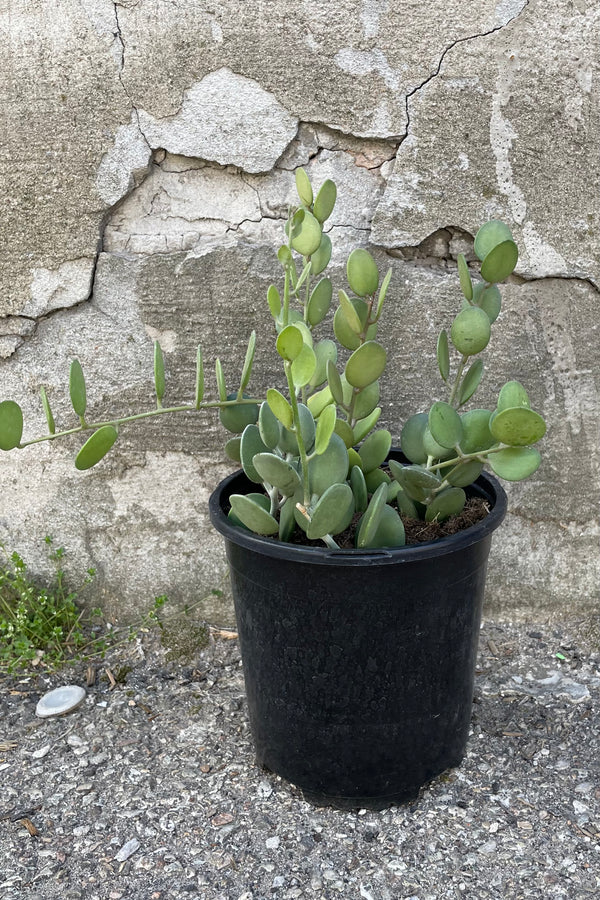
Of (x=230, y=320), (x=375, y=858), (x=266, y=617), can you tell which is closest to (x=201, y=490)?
(x=230, y=320)

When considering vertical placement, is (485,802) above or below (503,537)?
below

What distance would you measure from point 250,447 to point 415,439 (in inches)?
11.3

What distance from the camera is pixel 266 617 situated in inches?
51.0

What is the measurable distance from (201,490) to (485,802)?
86cm

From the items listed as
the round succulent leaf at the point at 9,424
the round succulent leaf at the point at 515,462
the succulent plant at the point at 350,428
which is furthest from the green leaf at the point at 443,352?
the round succulent leaf at the point at 9,424

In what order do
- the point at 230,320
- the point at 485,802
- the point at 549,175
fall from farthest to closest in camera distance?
the point at 230,320 < the point at 549,175 < the point at 485,802

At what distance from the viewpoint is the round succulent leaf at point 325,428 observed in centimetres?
105

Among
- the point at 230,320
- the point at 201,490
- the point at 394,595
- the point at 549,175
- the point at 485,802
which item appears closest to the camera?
the point at 394,595

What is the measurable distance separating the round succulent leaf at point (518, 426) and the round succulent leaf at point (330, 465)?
0.74ft

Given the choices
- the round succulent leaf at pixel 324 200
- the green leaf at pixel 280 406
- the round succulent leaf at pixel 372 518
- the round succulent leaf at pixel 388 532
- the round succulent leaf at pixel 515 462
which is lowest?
the round succulent leaf at pixel 388 532

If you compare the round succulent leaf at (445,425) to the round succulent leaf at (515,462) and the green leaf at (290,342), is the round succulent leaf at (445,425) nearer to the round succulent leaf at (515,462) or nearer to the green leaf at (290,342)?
the round succulent leaf at (515,462)

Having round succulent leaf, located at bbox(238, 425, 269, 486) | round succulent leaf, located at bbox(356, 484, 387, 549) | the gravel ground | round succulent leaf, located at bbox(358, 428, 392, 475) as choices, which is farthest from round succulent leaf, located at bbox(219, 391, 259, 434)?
the gravel ground

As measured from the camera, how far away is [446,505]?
1.29 m

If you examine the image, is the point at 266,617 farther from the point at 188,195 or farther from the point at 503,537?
the point at 188,195
